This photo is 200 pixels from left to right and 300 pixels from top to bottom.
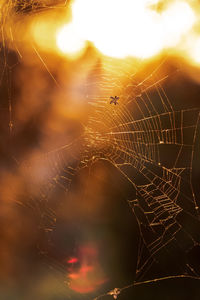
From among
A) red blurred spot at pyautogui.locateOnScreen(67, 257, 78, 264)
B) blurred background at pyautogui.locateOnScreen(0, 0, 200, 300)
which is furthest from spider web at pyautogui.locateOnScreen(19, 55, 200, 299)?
red blurred spot at pyautogui.locateOnScreen(67, 257, 78, 264)

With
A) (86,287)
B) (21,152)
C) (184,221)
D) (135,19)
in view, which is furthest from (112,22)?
(86,287)

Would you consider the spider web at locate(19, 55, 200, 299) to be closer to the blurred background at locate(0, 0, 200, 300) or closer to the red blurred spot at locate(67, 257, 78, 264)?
the blurred background at locate(0, 0, 200, 300)

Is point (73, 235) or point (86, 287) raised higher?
point (73, 235)

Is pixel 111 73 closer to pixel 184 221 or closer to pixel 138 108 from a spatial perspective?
pixel 138 108

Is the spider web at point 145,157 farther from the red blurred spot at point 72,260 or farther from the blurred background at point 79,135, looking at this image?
the red blurred spot at point 72,260

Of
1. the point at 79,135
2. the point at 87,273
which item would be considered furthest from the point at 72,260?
the point at 79,135

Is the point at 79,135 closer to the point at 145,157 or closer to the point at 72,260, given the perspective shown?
the point at 145,157

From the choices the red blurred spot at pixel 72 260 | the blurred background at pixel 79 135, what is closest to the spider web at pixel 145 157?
the blurred background at pixel 79 135

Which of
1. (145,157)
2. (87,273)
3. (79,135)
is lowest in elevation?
(87,273)
